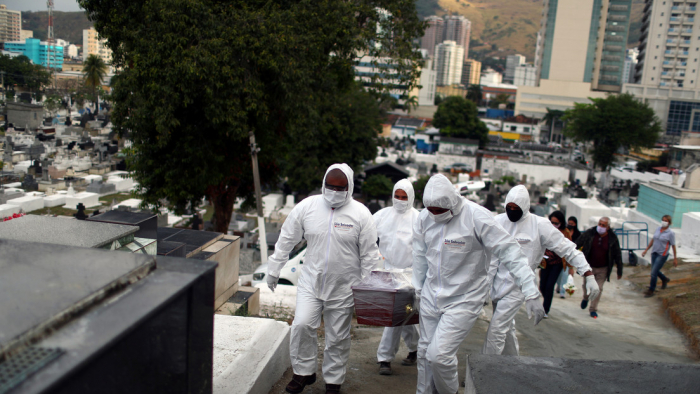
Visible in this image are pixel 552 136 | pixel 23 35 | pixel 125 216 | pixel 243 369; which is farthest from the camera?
pixel 23 35

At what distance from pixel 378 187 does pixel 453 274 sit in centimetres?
2466

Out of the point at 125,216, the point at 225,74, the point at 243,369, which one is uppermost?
the point at 225,74

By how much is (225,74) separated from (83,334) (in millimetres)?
8112

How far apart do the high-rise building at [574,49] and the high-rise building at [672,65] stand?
688cm

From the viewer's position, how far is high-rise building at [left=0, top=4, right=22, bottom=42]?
14250 centimetres

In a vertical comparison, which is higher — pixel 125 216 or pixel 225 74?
pixel 225 74

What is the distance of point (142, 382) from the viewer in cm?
210

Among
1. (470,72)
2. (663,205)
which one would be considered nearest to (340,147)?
(663,205)

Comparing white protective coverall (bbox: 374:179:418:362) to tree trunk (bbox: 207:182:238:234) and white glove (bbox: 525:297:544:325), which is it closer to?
white glove (bbox: 525:297:544:325)

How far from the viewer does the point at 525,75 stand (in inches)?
4739

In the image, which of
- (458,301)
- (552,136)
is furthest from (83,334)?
(552,136)

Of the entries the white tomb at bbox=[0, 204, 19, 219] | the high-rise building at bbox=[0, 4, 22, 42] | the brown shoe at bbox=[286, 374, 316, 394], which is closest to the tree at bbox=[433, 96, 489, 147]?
the white tomb at bbox=[0, 204, 19, 219]

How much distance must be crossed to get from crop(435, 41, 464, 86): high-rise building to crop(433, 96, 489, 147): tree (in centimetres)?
11973

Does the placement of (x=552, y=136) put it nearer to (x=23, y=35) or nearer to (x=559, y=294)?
(x=559, y=294)
